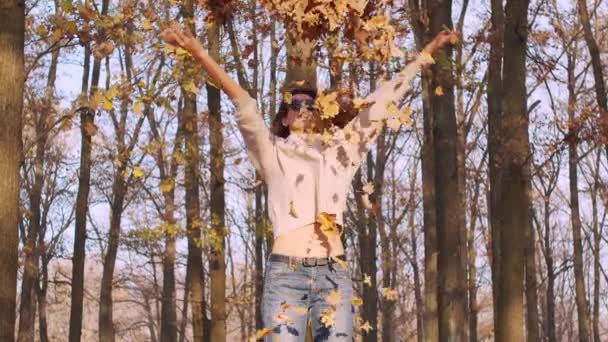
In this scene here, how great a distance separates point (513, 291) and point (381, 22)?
20.6ft

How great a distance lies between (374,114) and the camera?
483 centimetres

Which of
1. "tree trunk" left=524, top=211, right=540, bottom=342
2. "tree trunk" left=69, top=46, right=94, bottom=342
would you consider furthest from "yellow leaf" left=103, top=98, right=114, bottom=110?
"tree trunk" left=524, top=211, right=540, bottom=342

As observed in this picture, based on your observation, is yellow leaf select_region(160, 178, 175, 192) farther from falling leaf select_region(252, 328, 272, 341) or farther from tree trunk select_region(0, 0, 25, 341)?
falling leaf select_region(252, 328, 272, 341)

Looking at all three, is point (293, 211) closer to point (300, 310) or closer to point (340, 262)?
point (340, 262)

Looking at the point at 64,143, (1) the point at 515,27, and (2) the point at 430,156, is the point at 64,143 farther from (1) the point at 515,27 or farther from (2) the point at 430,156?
(1) the point at 515,27

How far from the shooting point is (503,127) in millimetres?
11445

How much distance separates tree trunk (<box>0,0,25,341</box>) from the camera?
25.5 ft

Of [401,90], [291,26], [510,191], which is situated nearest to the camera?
[401,90]

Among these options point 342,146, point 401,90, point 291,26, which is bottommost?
point 342,146

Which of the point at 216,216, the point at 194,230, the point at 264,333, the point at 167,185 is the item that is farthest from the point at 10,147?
the point at 194,230

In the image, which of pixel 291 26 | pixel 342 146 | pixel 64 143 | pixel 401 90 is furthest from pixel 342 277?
pixel 64 143

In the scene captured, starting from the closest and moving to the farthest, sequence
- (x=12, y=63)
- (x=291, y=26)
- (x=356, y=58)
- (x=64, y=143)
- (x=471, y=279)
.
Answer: (x=291, y=26)
(x=356, y=58)
(x=12, y=63)
(x=471, y=279)
(x=64, y=143)

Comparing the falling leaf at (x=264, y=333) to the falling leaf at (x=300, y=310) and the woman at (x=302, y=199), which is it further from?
the falling leaf at (x=300, y=310)

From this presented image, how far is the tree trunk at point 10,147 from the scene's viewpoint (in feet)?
25.5
